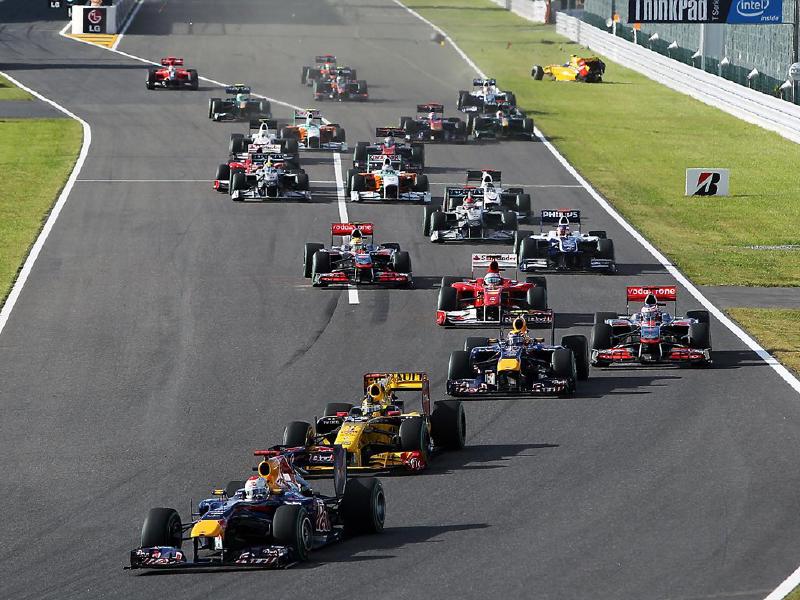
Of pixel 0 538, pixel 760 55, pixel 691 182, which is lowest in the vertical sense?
pixel 0 538

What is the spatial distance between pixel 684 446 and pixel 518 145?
39.5m

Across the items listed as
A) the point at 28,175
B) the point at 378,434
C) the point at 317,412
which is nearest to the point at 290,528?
the point at 378,434

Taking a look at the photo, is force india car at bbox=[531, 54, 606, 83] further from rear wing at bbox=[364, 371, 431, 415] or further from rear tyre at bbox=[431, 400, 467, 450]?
rear tyre at bbox=[431, 400, 467, 450]

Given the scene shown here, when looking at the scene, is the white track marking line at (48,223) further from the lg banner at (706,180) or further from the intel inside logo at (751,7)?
the intel inside logo at (751,7)

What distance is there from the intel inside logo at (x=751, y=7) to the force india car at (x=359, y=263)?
44.8 metres

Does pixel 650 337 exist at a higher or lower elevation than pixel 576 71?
lower

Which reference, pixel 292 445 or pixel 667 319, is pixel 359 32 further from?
pixel 292 445

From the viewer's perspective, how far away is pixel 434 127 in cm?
6469

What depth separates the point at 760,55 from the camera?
276 feet

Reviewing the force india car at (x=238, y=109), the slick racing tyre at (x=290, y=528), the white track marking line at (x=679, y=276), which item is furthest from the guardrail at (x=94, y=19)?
the slick racing tyre at (x=290, y=528)

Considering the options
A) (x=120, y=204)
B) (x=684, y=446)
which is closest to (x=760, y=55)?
(x=120, y=204)

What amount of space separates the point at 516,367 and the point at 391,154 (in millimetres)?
26811

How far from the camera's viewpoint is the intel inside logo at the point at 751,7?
80000 mm

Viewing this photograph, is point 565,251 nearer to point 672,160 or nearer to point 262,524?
point 262,524
